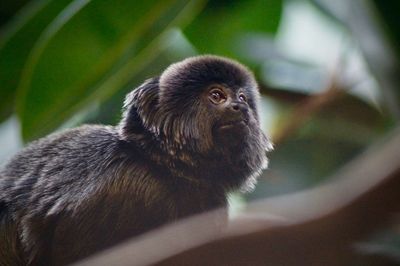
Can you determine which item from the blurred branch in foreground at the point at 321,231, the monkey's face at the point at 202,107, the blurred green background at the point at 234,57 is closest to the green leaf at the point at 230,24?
the blurred green background at the point at 234,57

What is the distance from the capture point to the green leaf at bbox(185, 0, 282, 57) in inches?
50.6

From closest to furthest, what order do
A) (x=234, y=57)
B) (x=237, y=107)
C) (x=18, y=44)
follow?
(x=237, y=107) → (x=234, y=57) → (x=18, y=44)

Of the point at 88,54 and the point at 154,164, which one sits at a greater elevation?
the point at 88,54

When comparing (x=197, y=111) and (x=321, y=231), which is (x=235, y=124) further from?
(x=321, y=231)

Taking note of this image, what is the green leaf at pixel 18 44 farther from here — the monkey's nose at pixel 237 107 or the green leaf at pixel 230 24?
the monkey's nose at pixel 237 107

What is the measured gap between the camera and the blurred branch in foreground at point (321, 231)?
516 millimetres

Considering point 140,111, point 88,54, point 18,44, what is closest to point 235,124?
point 140,111

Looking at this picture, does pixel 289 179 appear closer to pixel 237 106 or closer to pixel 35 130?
pixel 237 106

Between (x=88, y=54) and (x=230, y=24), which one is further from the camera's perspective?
(x=230, y=24)

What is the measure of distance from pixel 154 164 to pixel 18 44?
1.77 ft

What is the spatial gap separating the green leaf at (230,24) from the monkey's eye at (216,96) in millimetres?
281

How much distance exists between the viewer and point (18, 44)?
1361 millimetres

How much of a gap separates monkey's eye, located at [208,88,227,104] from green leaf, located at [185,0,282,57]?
0.92ft

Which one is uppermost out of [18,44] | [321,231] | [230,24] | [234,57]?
[18,44]
